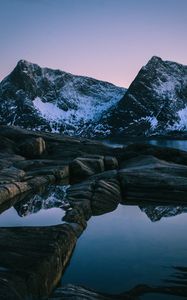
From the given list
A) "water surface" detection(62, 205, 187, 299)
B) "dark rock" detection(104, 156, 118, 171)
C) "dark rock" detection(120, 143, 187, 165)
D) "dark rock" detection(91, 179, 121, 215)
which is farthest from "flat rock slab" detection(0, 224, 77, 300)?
"dark rock" detection(120, 143, 187, 165)

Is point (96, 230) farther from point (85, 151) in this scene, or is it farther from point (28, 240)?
point (85, 151)

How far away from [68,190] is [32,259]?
1392 centimetres

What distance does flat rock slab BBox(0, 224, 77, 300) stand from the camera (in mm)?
10820

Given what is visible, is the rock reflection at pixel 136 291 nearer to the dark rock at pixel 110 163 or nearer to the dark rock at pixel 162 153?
the dark rock at pixel 110 163

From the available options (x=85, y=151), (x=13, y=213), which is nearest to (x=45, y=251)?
(x=13, y=213)

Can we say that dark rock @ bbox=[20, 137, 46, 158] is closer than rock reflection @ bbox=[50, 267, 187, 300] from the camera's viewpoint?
No

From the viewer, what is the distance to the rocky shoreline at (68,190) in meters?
11.8

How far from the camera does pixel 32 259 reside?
489 inches

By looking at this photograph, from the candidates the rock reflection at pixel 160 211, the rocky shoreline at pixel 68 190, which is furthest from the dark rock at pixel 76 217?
the rock reflection at pixel 160 211

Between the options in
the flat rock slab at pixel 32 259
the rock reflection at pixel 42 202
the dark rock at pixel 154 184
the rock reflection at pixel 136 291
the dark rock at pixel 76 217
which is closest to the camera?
the rock reflection at pixel 136 291

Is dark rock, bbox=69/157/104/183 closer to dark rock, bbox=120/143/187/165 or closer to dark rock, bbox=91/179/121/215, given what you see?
dark rock, bbox=91/179/121/215

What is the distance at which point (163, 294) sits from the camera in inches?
480

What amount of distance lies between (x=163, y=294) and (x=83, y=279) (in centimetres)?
256

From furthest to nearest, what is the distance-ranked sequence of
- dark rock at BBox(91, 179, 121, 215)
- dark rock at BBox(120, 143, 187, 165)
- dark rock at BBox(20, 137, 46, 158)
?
dark rock at BBox(20, 137, 46, 158) → dark rock at BBox(120, 143, 187, 165) → dark rock at BBox(91, 179, 121, 215)
